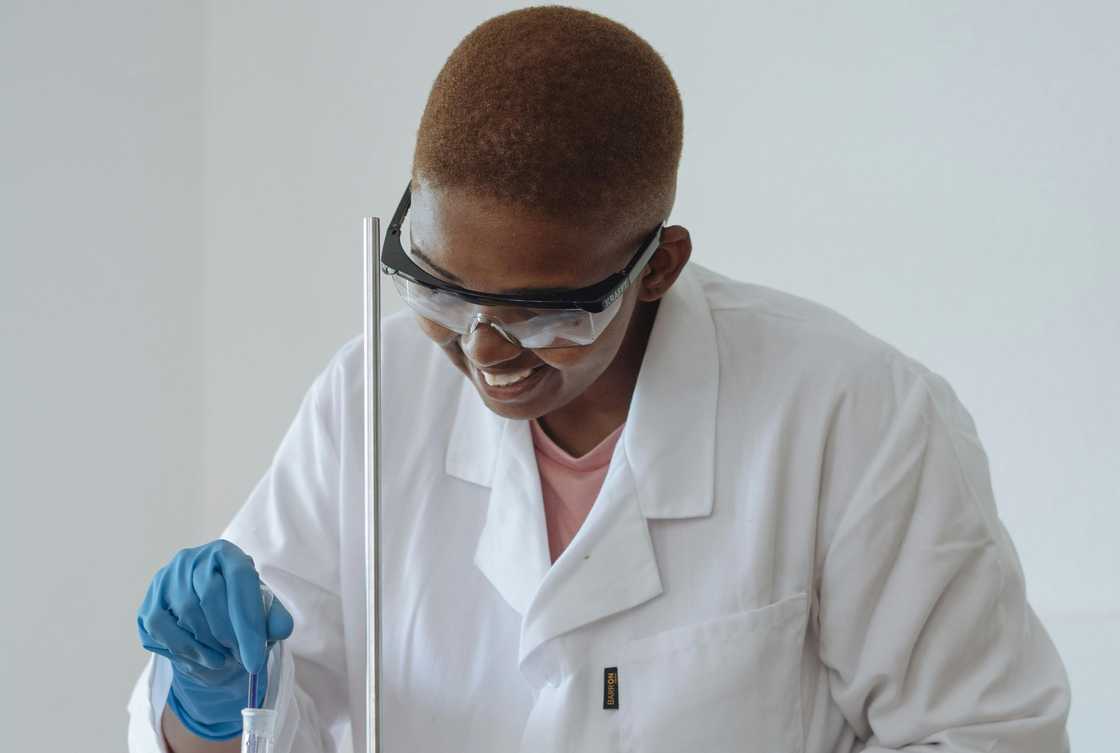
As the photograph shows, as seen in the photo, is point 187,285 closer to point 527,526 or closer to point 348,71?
point 348,71

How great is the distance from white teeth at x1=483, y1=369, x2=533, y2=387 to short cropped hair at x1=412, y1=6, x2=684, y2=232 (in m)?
0.15

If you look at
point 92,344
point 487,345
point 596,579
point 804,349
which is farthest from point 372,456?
point 92,344

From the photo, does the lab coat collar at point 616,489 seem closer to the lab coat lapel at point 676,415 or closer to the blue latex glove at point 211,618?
the lab coat lapel at point 676,415

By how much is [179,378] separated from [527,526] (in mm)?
1312

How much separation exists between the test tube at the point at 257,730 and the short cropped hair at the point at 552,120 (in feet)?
1.32

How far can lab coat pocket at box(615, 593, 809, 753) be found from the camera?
1097 mm

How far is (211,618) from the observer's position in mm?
996

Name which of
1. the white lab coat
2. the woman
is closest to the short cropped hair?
the woman

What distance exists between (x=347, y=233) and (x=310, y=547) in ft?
3.73

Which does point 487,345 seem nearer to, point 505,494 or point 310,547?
point 505,494

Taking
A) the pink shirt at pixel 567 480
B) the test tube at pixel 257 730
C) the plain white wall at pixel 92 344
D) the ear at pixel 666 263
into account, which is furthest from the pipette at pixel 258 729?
the plain white wall at pixel 92 344

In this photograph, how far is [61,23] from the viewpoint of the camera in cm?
205

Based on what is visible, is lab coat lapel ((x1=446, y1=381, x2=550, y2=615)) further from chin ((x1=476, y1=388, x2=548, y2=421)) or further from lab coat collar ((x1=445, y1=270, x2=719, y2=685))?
chin ((x1=476, y1=388, x2=548, y2=421))

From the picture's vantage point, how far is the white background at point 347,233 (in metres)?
1.75
